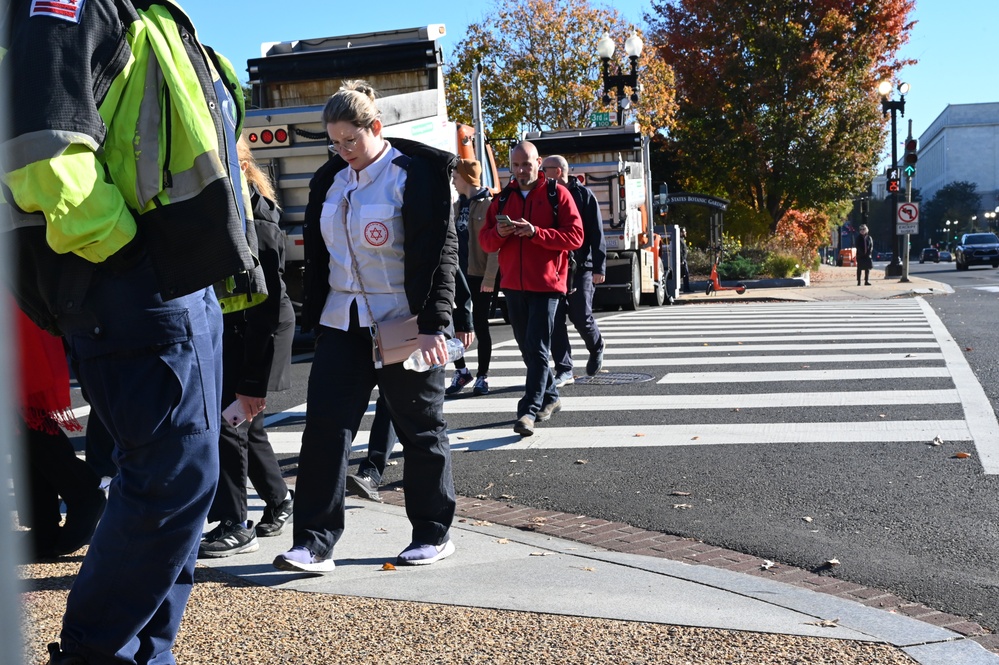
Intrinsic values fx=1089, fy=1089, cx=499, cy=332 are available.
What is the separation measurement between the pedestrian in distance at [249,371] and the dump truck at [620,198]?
14257mm

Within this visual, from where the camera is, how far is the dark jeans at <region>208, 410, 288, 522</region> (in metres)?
4.66

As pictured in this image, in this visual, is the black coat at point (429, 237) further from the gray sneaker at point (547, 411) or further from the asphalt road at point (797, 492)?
the gray sneaker at point (547, 411)

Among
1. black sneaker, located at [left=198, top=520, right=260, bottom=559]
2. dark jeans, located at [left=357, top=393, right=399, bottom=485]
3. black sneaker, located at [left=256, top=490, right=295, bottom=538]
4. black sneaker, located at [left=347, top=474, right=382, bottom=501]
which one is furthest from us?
dark jeans, located at [left=357, top=393, right=399, bottom=485]

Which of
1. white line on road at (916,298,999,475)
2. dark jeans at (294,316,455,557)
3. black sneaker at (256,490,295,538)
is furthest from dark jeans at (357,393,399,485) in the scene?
white line on road at (916,298,999,475)

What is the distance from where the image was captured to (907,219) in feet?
88.4

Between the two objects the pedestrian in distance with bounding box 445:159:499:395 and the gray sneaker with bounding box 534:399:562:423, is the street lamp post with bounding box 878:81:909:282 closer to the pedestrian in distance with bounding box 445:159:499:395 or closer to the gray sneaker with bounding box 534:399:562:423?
the pedestrian in distance with bounding box 445:159:499:395

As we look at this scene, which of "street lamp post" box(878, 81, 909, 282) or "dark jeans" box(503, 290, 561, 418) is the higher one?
"street lamp post" box(878, 81, 909, 282)

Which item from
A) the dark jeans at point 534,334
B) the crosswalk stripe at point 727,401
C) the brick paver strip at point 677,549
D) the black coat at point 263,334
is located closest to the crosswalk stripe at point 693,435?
the dark jeans at point 534,334

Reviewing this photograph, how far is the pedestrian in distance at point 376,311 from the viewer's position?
4.32 metres

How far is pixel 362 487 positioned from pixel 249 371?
1.41 meters

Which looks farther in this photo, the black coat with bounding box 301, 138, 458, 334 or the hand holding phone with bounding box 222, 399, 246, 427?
the hand holding phone with bounding box 222, 399, 246, 427

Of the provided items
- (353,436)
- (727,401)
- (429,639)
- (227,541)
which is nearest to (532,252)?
(727,401)

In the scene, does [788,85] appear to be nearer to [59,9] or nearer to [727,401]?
[727,401]

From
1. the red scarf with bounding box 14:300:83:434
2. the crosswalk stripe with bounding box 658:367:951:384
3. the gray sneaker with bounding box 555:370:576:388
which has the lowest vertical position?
the crosswalk stripe with bounding box 658:367:951:384
